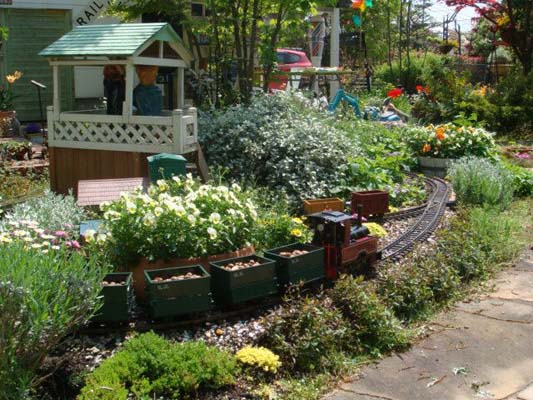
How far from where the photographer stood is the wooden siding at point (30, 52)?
1263 centimetres

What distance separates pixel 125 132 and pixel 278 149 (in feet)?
5.49

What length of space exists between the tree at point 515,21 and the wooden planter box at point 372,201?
12609 mm

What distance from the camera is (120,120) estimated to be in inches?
304

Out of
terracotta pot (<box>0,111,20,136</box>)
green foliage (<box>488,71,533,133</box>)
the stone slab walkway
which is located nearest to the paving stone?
the stone slab walkway

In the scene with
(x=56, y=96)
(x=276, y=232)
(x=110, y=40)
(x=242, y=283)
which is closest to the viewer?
(x=242, y=283)

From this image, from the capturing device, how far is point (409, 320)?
5.22m

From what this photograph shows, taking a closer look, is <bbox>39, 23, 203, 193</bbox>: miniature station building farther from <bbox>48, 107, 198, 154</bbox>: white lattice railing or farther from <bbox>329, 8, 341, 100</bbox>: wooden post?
<bbox>329, 8, 341, 100</bbox>: wooden post

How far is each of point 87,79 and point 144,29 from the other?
5.94 meters

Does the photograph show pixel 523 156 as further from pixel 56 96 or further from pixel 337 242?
pixel 56 96

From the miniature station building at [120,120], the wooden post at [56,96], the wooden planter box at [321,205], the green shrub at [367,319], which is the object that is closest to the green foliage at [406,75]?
the miniature station building at [120,120]

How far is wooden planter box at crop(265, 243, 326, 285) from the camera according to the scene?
5.02 meters

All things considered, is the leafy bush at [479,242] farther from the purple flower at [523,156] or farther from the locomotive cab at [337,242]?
the purple flower at [523,156]

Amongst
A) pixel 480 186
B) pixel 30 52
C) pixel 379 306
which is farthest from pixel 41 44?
pixel 379 306

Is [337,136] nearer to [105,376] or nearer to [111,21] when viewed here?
[105,376]
